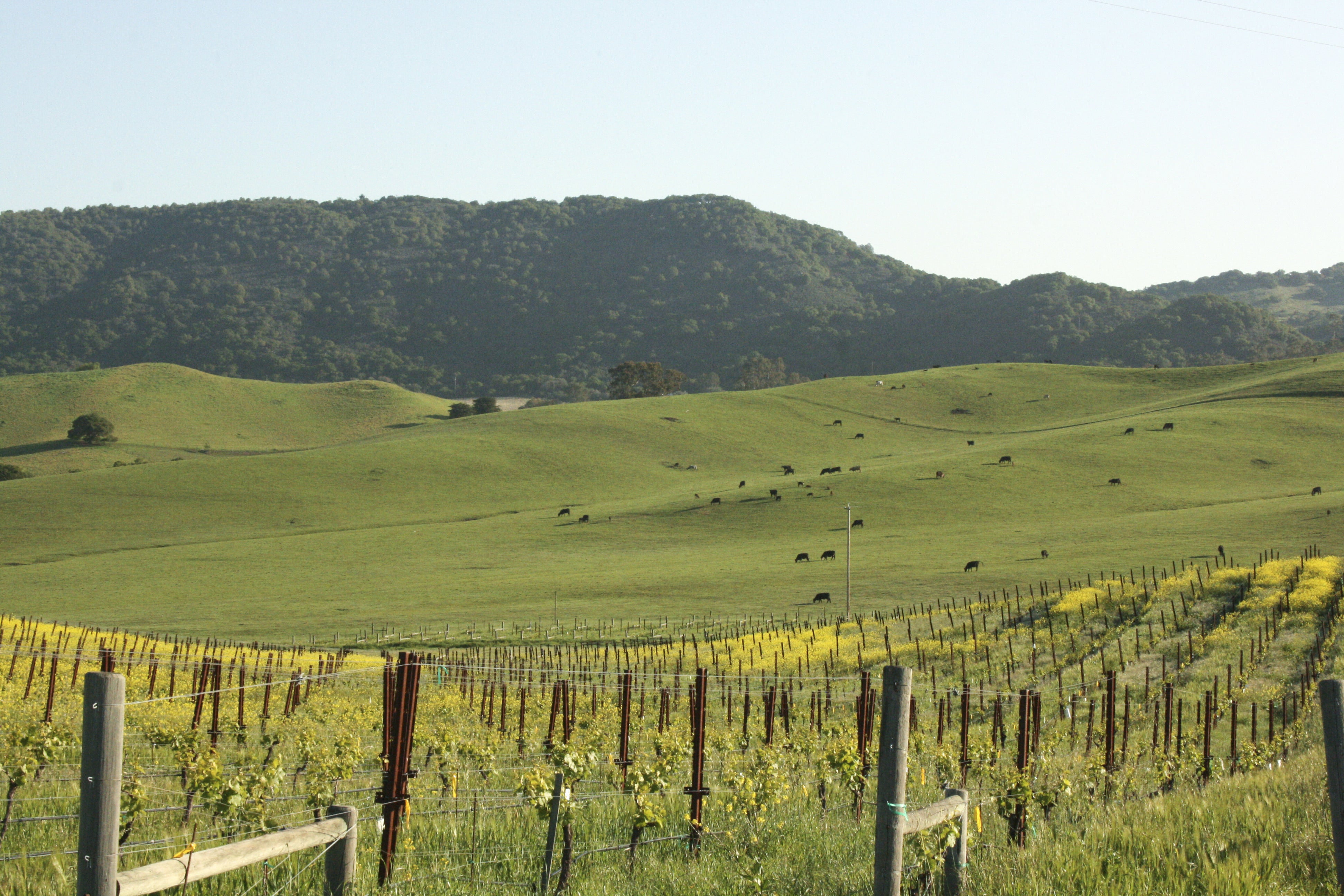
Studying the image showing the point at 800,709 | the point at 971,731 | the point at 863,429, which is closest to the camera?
the point at 971,731

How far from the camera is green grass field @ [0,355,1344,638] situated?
5938cm

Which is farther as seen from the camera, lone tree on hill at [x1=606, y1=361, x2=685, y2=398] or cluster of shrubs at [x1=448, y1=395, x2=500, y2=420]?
lone tree on hill at [x1=606, y1=361, x2=685, y2=398]

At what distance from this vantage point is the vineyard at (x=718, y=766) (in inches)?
302

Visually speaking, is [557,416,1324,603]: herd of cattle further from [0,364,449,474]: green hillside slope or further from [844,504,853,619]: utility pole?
[0,364,449,474]: green hillside slope

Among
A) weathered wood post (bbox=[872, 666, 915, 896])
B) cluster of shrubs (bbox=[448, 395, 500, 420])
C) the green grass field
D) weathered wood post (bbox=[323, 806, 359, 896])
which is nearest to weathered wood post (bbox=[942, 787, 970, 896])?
weathered wood post (bbox=[872, 666, 915, 896])

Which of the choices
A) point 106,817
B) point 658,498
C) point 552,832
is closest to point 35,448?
point 658,498

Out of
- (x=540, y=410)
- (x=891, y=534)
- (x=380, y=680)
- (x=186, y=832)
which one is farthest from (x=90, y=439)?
(x=186, y=832)

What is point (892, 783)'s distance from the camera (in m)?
6.36

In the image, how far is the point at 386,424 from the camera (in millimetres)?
164500

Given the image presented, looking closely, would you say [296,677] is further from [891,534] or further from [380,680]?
[891,534]

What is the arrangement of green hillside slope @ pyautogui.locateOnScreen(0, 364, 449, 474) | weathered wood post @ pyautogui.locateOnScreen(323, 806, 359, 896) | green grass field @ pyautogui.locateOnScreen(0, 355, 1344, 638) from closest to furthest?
weathered wood post @ pyautogui.locateOnScreen(323, 806, 359, 896)
green grass field @ pyautogui.locateOnScreen(0, 355, 1344, 638)
green hillside slope @ pyautogui.locateOnScreen(0, 364, 449, 474)

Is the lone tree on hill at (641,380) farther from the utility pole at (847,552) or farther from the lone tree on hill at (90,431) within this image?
the utility pole at (847,552)

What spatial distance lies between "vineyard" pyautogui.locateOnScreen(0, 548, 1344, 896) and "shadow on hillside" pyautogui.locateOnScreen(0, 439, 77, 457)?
104560 mm

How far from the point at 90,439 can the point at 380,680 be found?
388ft
